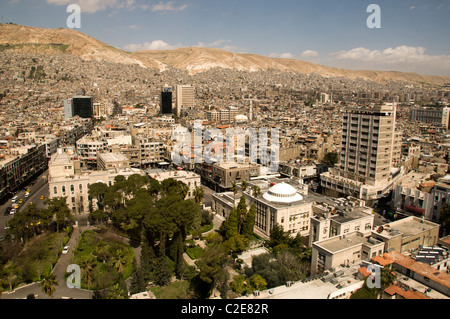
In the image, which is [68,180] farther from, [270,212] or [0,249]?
[270,212]

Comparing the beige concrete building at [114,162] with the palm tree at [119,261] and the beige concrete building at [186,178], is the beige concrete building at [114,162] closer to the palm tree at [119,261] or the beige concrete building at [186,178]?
the beige concrete building at [186,178]

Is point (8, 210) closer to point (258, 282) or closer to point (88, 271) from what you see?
point (88, 271)

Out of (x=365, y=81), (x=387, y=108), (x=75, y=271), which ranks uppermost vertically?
(x=365, y=81)

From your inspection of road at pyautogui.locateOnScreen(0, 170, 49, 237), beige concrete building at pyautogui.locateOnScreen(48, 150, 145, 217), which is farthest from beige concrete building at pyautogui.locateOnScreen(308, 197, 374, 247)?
road at pyautogui.locateOnScreen(0, 170, 49, 237)

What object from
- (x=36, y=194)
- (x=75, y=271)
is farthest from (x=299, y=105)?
(x=75, y=271)

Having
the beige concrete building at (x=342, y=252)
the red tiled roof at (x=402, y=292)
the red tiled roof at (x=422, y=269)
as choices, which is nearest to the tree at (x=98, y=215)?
the beige concrete building at (x=342, y=252)

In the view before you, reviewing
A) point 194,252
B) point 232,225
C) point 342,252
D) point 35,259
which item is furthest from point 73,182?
point 342,252
